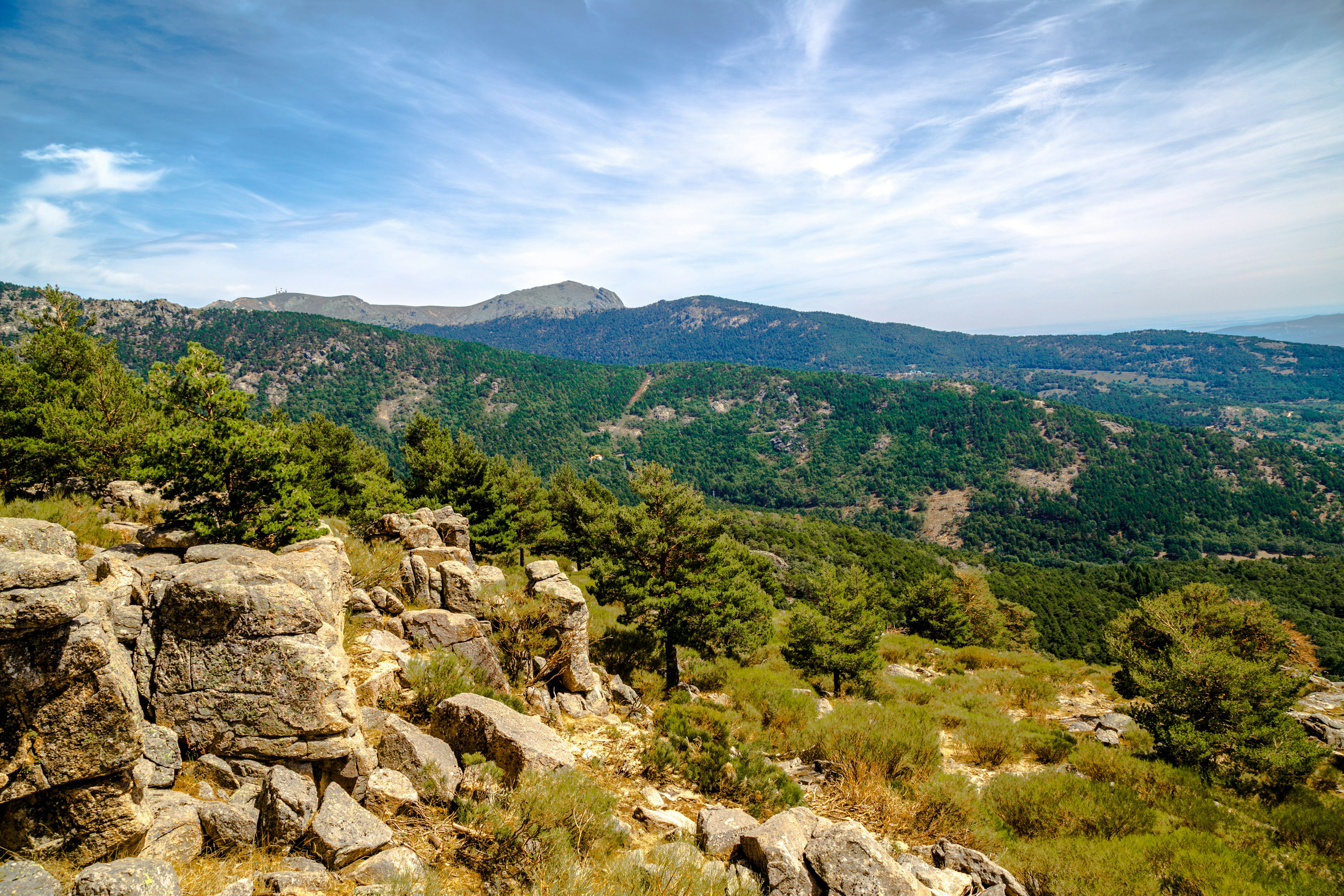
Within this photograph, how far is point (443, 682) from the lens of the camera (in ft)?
28.8

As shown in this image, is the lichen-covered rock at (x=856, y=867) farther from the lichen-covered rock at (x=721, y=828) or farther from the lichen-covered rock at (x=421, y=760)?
the lichen-covered rock at (x=421, y=760)

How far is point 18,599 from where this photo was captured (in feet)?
13.1

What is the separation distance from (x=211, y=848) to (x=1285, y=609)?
131 m

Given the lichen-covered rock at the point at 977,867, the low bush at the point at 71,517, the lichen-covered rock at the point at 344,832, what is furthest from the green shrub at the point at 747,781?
the low bush at the point at 71,517

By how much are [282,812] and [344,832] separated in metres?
0.64

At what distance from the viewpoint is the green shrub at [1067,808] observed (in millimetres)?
8641

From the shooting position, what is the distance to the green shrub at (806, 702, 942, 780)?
997cm

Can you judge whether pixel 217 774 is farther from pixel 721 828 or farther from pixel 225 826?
pixel 721 828

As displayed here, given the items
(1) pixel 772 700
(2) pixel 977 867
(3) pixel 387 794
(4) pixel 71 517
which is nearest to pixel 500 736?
(3) pixel 387 794

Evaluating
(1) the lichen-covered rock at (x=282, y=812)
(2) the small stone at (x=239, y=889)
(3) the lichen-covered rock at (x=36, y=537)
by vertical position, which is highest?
(3) the lichen-covered rock at (x=36, y=537)

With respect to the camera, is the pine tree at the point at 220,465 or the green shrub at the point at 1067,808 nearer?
the green shrub at the point at 1067,808

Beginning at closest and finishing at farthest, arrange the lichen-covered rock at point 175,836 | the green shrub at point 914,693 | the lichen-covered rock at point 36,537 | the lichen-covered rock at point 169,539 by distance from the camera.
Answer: the lichen-covered rock at point 175,836 → the lichen-covered rock at point 36,537 → the lichen-covered rock at point 169,539 → the green shrub at point 914,693

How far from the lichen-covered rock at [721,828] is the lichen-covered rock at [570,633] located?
4.86 meters

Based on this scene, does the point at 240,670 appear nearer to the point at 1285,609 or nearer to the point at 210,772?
the point at 210,772
